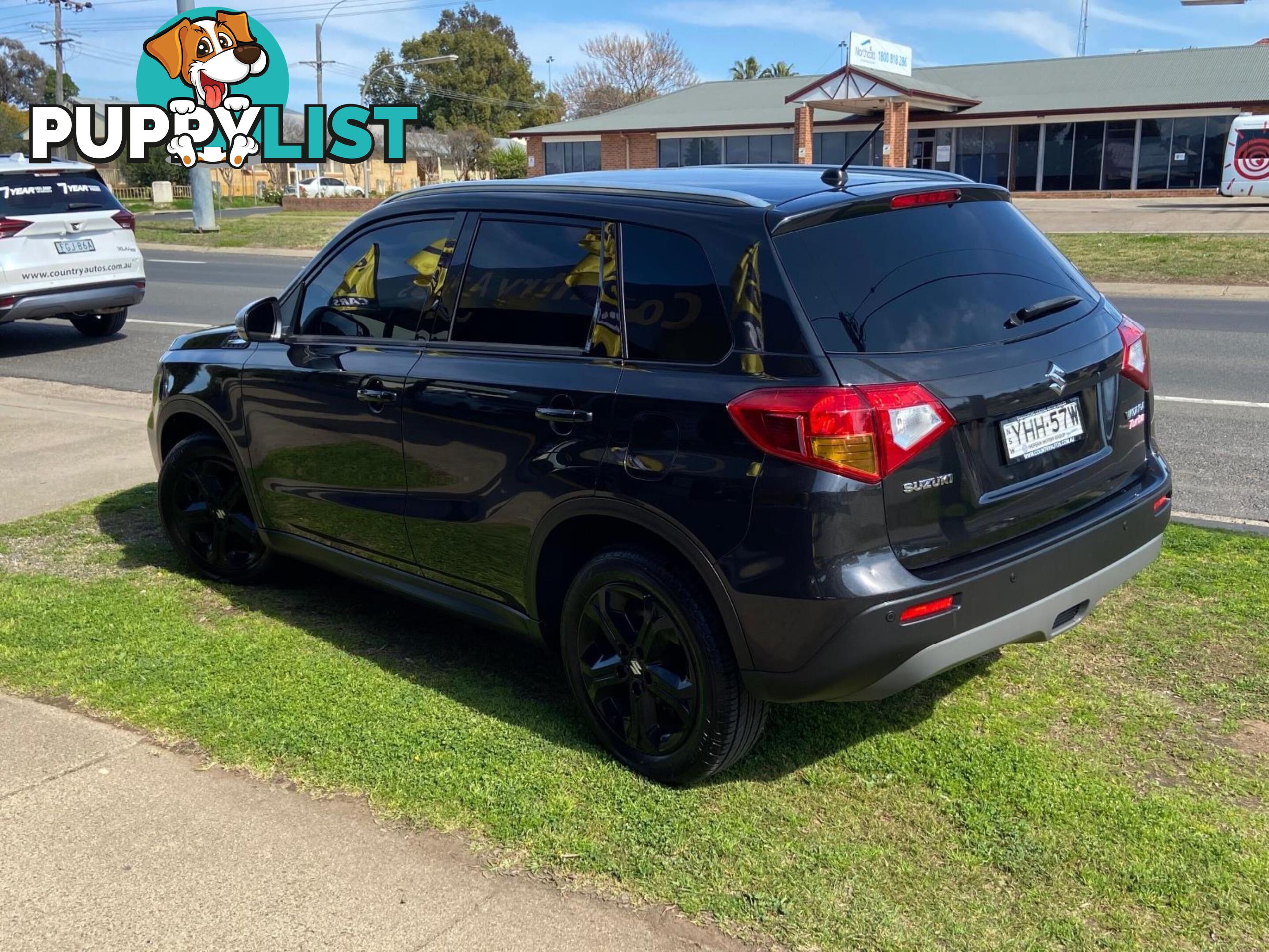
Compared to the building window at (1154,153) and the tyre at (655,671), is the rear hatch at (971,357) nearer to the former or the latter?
the tyre at (655,671)

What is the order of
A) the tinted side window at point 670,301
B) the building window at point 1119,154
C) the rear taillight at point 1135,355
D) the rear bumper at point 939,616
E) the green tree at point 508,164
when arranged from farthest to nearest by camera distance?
the green tree at point 508,164 → the building window at point 1119,154 → the rear taillight at point 1135,355 → the tinted side window at point 670,301 → the rear bumper at point 939,616

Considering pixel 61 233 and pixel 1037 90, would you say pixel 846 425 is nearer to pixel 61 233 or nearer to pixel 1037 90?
pixel 61 233

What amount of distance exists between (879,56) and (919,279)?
137 ft

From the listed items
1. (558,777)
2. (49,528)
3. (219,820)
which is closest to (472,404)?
(558,777)

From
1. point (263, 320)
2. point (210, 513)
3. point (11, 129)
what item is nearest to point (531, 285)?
point (263, 320)

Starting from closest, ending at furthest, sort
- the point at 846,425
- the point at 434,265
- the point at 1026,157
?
1. the point at 846,425
2. the point at 434,265
3. the point at 1026,157

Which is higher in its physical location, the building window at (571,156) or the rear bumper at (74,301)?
the building window at (571,156)

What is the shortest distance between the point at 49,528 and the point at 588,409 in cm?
420

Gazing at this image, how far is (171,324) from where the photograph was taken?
1545 centimetres

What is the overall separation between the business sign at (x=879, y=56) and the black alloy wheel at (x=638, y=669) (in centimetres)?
4002

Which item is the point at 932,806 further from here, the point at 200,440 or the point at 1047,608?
the point at 200,440

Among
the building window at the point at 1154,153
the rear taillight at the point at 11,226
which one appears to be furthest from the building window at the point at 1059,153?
the rear taillight at the point at 11,226

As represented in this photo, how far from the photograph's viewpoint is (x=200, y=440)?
18.2 feet

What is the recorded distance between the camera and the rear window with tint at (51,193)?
1250 cm
